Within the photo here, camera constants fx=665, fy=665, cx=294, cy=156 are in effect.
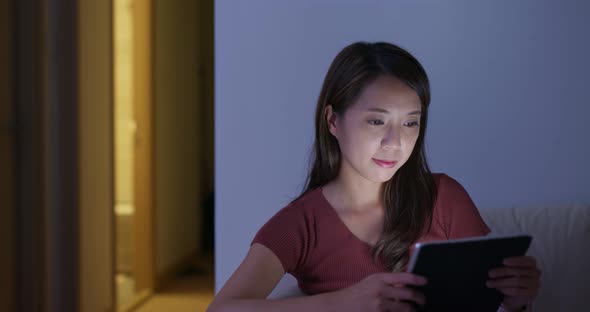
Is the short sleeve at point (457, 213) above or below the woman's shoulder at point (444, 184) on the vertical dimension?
below

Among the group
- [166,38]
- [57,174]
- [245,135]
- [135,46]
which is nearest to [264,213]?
[245,135]

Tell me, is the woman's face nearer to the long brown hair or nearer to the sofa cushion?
the long brown hair

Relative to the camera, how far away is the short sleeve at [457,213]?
1442 mm

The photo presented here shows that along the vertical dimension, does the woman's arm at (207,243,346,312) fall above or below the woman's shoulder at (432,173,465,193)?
below

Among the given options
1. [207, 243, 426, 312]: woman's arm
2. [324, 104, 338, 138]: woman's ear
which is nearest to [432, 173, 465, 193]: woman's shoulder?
[324, 104, 338, 138]: woman's ear

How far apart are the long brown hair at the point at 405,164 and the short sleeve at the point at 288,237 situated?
0.43ft

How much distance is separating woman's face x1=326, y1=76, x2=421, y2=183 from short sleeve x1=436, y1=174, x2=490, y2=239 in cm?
14

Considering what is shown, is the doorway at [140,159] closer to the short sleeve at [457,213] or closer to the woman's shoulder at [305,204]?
the woman's shoulder at [305,204]

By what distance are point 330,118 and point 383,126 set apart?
0.13 meters

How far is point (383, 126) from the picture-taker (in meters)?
1.35

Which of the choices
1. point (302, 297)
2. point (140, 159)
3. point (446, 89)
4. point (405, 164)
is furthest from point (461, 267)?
point (140, 159)

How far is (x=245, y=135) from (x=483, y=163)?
0.77m

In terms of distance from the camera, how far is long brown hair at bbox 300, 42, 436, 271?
4.50 feet

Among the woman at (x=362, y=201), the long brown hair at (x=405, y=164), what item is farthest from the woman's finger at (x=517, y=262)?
the long brown hair at (x=405, y=164)
